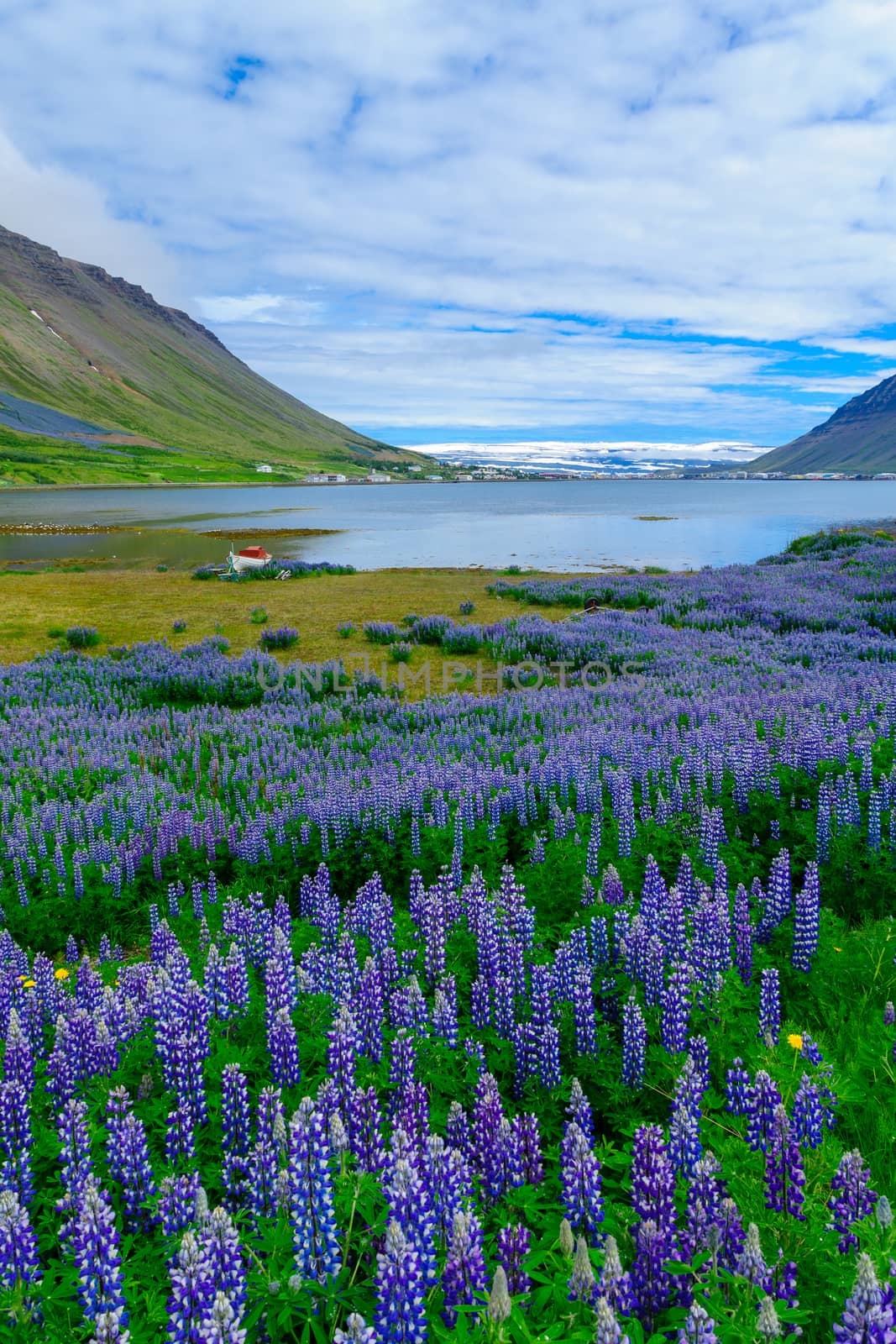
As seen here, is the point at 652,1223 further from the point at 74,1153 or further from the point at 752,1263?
the point at 74,1153

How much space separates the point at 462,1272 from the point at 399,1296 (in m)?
0.28

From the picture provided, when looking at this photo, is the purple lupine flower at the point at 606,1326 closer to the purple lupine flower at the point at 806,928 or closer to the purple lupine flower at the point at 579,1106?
the purple lupine flower at the point at 579,1106

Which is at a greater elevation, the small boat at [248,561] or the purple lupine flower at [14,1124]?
the small boat at [248,561]

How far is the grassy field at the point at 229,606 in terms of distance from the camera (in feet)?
69.2

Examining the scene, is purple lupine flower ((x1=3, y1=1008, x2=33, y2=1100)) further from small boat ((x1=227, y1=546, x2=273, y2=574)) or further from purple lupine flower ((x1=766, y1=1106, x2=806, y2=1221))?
small boat ((x1=227, y1=546, x2=273, y2=574))

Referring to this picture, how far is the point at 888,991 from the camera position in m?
4.86

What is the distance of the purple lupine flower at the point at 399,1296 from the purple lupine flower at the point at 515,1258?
401mm

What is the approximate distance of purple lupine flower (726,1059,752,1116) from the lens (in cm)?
343

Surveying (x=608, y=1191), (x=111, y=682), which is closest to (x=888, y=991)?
(x=608, y=1191)

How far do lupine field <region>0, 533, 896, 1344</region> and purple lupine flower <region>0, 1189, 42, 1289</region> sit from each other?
0.6 inches

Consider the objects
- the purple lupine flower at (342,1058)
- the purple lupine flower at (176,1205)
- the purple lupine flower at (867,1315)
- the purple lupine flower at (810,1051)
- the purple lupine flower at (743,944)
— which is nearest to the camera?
the purple lupine flower at (867,1315)

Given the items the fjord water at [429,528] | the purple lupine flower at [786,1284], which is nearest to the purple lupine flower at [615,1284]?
the purple lupine flower at [786,1284]

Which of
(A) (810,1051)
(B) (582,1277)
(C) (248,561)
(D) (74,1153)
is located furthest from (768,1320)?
(C) (248,561)

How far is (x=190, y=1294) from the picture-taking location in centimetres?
221
